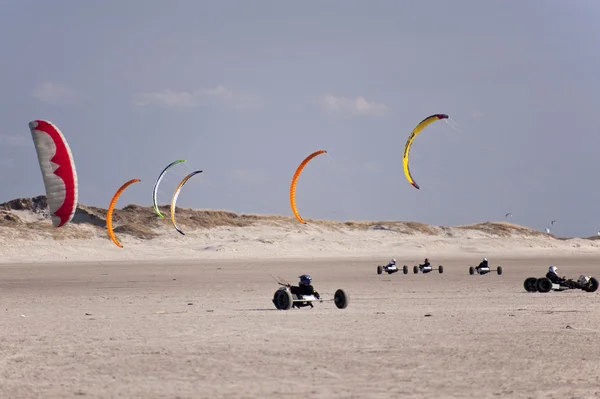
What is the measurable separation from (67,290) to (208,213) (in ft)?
223

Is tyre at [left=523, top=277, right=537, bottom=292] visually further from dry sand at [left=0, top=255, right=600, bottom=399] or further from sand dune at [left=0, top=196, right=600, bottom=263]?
sand dune at [left=0, top=196, right=600, bottom=263]

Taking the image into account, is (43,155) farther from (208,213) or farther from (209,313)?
(208,213)

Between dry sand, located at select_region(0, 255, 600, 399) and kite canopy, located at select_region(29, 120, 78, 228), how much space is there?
3336 millimetres

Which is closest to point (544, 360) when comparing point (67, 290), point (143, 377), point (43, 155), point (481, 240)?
point (143, 377)

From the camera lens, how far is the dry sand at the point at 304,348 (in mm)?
11352

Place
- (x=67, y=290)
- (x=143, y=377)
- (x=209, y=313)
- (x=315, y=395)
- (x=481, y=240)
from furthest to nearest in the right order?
(x=481, y=240) < (x=67, y=290) < (x=209, y=313) < (x=143, y=377) < (x=315, y=395)

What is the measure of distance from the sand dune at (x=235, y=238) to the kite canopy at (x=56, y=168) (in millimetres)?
41930

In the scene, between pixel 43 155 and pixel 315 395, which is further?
pixel 43 155

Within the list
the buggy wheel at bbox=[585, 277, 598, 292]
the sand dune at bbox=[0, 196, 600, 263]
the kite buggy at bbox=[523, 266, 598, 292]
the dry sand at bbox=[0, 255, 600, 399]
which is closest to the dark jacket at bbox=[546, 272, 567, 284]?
the kite buggy at bbox=[523, 266, 598, 292]

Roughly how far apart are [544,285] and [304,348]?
1406cm

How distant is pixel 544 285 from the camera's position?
26.8 metres

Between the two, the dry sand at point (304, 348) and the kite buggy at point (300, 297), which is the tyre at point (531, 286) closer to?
the dry sand at point (304, 348)

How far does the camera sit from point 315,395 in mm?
10773

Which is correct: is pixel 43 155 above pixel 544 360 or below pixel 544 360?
above
